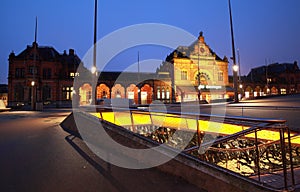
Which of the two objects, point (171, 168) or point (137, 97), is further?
point (137, 97)

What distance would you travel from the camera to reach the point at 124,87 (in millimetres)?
40531

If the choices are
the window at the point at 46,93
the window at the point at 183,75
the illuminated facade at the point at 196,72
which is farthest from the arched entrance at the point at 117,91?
the window at the point at 183,75

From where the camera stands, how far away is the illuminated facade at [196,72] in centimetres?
4066

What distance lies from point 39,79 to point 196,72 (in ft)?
118

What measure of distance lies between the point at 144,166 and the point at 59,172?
2.01 meters

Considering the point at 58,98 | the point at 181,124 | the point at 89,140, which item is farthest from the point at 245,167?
the point at 58,98

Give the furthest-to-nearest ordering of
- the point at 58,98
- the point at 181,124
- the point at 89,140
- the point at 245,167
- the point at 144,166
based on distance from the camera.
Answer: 1. the point at 58,98
2. the point at 181,124
3. the point at 245,167
4. the point at 89,140
5. the point at 144,166

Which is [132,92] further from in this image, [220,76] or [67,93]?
[220,76]

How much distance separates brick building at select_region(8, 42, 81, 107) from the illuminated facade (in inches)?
948

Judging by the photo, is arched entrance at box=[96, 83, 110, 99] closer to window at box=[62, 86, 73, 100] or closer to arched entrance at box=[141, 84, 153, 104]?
window at box=[62, 86, 73, 100]

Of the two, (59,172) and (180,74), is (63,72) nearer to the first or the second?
(180,74)

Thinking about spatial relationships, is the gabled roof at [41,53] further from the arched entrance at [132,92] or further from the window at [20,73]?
the arched entrance at [132,92]

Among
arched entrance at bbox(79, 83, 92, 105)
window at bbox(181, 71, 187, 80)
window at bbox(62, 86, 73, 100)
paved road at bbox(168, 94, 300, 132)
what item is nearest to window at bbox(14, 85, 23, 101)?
window at bbox(62, 86, 73, 100)

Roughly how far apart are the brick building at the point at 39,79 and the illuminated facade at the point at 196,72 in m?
24.1
